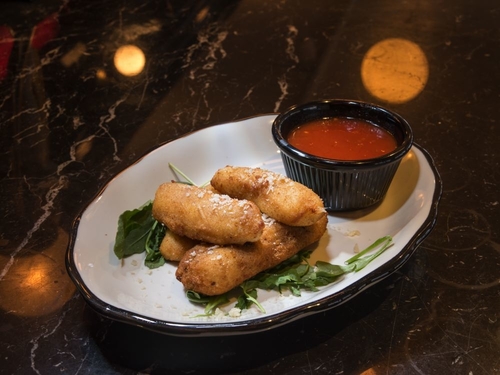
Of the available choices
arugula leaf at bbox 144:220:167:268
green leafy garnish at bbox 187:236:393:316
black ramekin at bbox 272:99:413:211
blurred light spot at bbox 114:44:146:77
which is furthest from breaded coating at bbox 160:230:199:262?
blurred light spot at bbox 114:44:146:77

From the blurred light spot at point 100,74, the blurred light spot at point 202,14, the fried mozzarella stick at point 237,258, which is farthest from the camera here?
the blurred light spot at point 202,14

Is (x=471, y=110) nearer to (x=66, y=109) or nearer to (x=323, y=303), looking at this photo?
(x=323, y=303)

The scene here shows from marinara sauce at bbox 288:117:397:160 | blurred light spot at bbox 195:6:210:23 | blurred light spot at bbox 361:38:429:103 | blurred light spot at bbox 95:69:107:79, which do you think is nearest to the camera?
marinara sauce at bbox 288:117:397:160

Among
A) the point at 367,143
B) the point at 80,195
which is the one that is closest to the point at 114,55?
the point at 80,195

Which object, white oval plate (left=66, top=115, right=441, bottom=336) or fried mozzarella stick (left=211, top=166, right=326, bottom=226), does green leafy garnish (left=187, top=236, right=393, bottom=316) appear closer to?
white oval plate (left=66, top=115, right=441, bottom=336)

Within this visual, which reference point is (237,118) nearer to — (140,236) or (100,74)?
(140,236)

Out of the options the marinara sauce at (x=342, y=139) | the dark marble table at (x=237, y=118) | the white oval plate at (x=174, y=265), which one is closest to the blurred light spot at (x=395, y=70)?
the dark marble table at (x=237, y=118)

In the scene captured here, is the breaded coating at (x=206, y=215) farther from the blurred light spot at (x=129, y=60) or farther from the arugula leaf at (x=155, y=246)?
the blurred light spot at (x=129, y=60)
